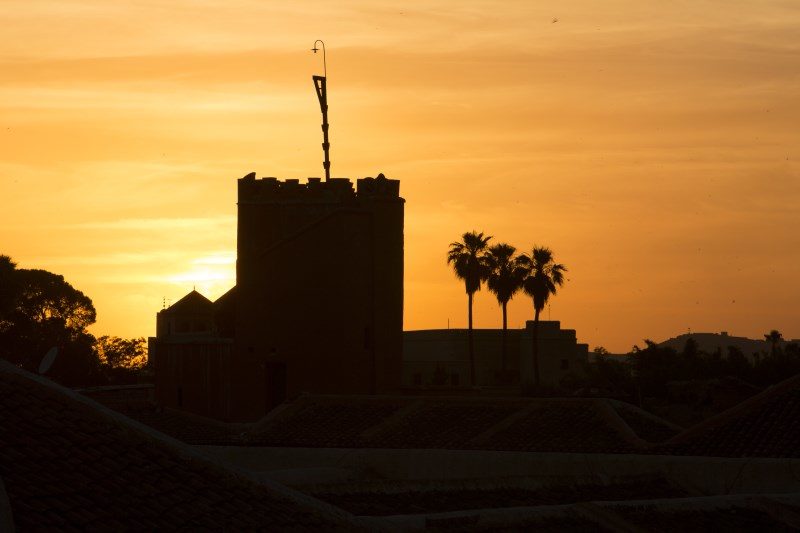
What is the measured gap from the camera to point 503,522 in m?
16.5

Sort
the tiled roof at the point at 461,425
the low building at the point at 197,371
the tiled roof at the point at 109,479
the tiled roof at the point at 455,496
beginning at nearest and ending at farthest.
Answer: the tiled roof at the point at 109,479, the tiled roof at the point at 455,496, the tiled roof at the point at 461,425, the low building at the point at 197,371

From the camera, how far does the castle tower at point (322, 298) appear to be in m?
48.4

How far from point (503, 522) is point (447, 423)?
20.9 m

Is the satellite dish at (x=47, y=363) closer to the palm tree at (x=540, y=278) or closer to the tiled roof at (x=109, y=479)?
the tiled roof at (x=109, y=479)

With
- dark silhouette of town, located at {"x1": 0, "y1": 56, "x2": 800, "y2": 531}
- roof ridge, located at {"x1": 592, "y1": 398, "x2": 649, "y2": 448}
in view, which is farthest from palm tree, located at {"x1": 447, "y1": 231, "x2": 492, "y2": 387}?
roof ridge, located at {"x1": 592, "y1": 398, "x2": 649, "y2": 448}

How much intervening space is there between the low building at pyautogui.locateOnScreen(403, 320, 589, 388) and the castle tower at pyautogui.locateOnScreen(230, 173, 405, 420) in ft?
106

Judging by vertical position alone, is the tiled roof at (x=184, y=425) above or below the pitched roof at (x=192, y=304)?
below

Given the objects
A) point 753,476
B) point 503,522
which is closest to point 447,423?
point 753,476

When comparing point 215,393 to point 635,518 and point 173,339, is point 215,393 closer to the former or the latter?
point 173,339

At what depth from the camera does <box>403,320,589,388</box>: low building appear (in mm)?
Result: 82625

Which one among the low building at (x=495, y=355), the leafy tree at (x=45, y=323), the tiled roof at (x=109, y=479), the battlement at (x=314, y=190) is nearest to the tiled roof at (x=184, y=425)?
the battlement at (x=314, y=190)

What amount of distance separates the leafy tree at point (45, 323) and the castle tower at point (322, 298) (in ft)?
95.7

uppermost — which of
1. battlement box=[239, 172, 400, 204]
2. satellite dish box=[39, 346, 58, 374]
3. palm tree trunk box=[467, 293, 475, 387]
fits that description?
battlement box=[239, 172, 400, 204]

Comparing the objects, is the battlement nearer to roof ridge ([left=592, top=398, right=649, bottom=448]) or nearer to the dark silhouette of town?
the dark silhouette of town
